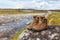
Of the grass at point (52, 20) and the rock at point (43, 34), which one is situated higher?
the grass at point (52, 20)

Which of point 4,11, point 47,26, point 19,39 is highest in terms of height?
point 4,11

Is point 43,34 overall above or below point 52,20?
below

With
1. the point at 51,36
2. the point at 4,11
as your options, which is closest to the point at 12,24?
the point at 4,11

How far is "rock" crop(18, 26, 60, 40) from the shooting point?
6.81m

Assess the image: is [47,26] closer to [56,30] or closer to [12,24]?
[56,30]

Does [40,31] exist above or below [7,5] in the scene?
below

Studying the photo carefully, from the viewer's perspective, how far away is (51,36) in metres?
6.82

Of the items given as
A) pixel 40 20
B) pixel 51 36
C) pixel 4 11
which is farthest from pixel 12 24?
pixel 51 36

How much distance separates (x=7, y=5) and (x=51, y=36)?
6.33 feet

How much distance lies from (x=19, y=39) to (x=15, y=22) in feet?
2.13

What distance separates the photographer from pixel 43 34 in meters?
6.88

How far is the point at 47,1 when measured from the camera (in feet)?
23.4

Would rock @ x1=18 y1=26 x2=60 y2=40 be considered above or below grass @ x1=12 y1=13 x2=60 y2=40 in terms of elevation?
below

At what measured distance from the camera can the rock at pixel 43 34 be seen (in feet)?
22.4
